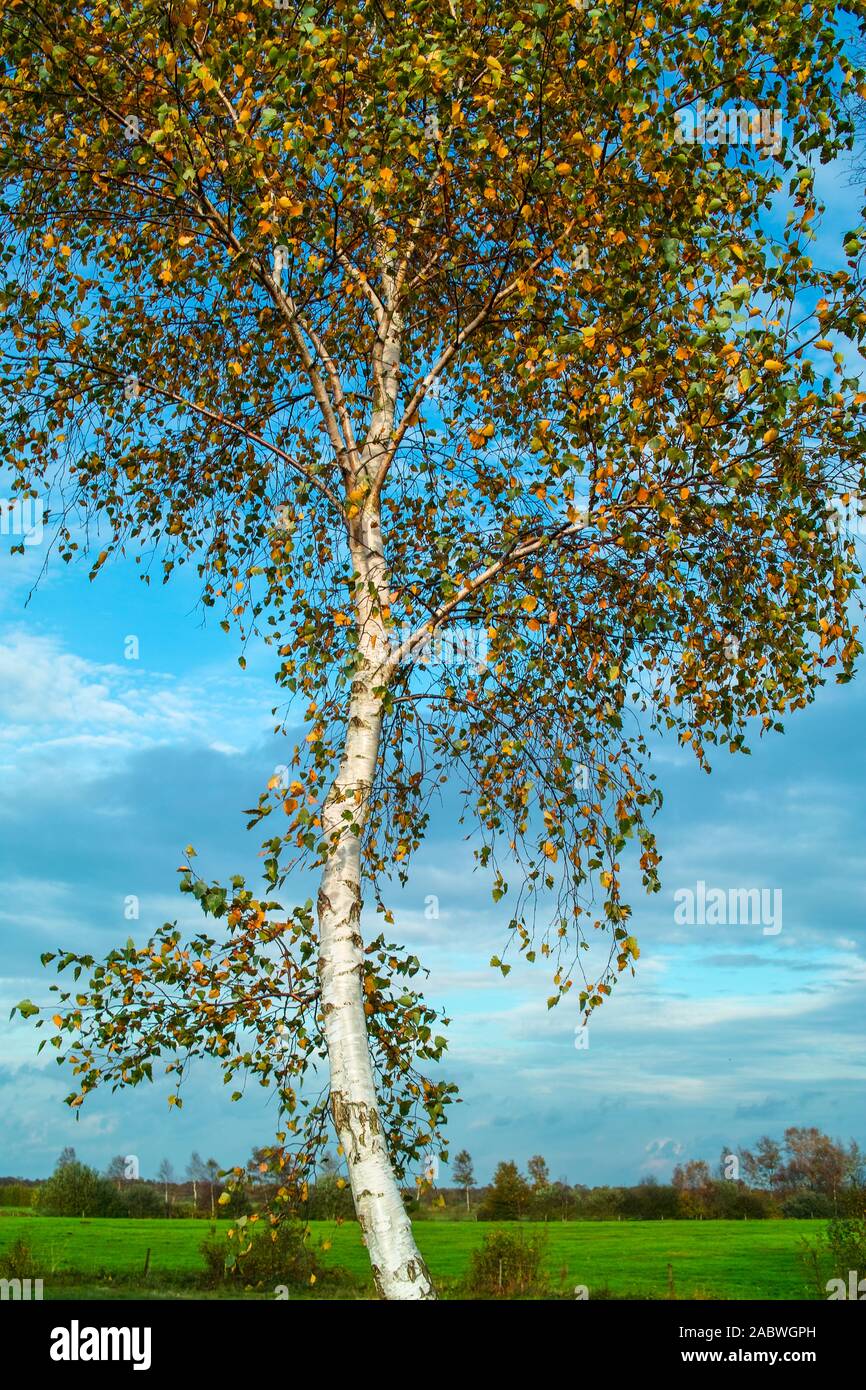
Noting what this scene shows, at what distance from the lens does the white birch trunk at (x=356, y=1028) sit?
7336 mm

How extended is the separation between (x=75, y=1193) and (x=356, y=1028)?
21.3 m

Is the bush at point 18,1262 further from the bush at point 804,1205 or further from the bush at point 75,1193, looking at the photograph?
the bush at point 804,1205

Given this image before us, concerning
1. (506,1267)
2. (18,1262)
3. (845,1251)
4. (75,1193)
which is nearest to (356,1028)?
(506,1267)

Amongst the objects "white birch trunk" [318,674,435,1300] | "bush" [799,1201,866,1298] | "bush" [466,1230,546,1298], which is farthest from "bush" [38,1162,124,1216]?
"white birch trunk" [318,674,435,1300]

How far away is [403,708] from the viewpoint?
10828 millimetres

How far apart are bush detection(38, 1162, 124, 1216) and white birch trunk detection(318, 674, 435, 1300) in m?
21.2

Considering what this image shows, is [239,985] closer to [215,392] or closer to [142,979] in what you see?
[142,979]

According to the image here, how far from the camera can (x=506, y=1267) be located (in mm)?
18422

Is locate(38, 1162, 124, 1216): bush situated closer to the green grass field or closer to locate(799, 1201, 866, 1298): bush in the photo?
the green grass field

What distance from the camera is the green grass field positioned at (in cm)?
1958

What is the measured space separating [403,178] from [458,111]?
2.20 feet

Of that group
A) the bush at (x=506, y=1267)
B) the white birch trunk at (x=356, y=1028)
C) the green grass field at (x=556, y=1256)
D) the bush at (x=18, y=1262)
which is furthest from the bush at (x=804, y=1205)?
the white birch trunk at (x=356, y=1028)

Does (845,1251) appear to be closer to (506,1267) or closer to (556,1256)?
(506,1267)
